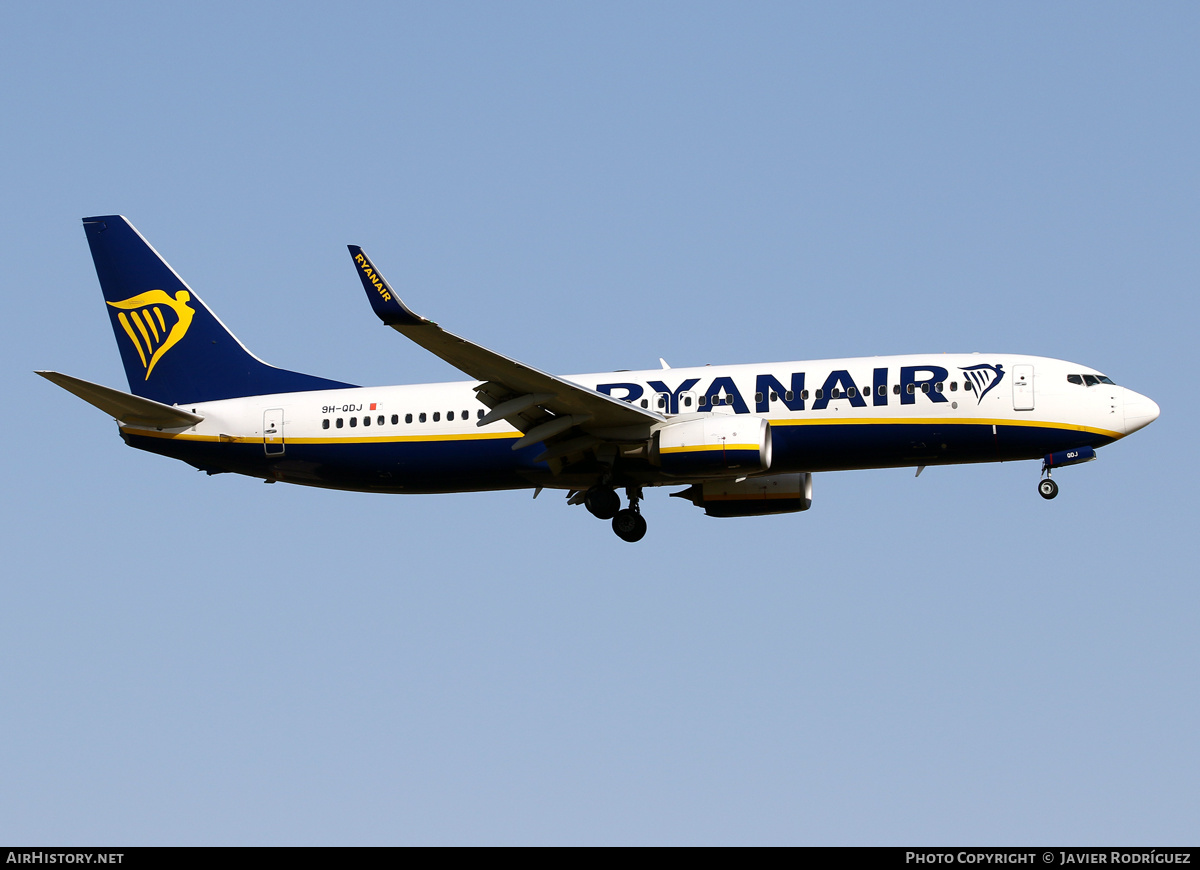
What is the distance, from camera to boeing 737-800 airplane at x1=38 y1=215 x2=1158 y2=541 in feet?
121

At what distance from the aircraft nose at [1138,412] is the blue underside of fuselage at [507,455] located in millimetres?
695

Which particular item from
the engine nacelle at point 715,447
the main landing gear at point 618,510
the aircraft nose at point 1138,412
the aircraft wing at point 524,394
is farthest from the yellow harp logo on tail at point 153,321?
the aircraft nose at point 1138,412

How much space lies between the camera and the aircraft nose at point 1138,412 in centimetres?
3691

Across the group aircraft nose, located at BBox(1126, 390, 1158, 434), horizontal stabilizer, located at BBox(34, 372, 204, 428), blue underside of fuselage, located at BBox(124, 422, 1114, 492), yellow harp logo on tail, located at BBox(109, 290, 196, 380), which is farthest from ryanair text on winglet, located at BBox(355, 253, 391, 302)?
aircraft nose, located at BBox(1126, 390, 1158, 434)

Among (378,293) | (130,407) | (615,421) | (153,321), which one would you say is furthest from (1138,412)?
(153,321)

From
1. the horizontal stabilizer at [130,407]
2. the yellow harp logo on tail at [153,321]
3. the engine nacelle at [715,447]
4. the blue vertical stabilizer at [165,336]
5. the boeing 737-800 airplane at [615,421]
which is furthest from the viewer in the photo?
the yellow harp logo on tail at [153,321]

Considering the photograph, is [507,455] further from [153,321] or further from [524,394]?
[153,321]

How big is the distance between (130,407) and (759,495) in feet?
56.9

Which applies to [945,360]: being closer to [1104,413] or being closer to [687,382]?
[1104,413]

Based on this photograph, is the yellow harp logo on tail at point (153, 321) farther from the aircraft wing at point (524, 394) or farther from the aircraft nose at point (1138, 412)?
the aircraft nose at point (1138, 412)

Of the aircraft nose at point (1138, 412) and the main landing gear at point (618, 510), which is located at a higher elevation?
the aircraft nose at point (1138, 412)

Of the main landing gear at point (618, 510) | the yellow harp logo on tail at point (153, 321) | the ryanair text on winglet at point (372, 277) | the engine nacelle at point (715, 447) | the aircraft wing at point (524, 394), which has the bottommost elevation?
the main landing gear at point (618, 510)

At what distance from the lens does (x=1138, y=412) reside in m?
36.9
